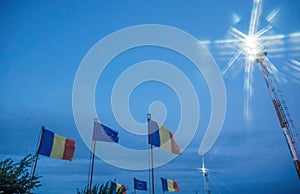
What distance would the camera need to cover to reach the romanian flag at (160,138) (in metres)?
16.8

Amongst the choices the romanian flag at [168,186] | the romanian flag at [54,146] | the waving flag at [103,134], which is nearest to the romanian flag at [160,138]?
the waving flag at [103,134]

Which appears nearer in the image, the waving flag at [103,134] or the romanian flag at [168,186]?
the waving flag at [103,134]

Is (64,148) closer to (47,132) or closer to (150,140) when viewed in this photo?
(47,132)

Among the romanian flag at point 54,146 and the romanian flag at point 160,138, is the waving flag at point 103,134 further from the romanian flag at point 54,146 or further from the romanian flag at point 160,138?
the romanian flag at point 160,138

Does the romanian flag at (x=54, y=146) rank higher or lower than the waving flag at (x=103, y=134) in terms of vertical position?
lower

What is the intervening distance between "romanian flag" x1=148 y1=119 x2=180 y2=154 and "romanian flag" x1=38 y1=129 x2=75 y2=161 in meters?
6.75

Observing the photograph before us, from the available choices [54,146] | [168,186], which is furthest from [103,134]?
[168,186]

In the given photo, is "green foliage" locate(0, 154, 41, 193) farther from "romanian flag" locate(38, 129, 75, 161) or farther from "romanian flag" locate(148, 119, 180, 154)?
"romanian flag" locate(148, 119, 180, 154)

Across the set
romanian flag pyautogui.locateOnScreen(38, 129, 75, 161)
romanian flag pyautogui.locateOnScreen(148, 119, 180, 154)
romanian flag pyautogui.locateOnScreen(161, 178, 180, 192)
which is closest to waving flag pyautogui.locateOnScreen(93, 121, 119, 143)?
romanian flag pyautogui.locateOnScreen(38, 129, 75, 161)

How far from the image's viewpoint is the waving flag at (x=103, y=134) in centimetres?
1695

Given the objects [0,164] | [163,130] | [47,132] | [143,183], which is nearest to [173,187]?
[143,183]

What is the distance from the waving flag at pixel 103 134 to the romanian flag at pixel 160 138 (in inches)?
131

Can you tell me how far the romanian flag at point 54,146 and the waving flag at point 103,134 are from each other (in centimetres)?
227

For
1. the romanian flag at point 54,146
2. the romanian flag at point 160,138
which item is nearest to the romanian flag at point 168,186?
the romanian flag at point 160,138
